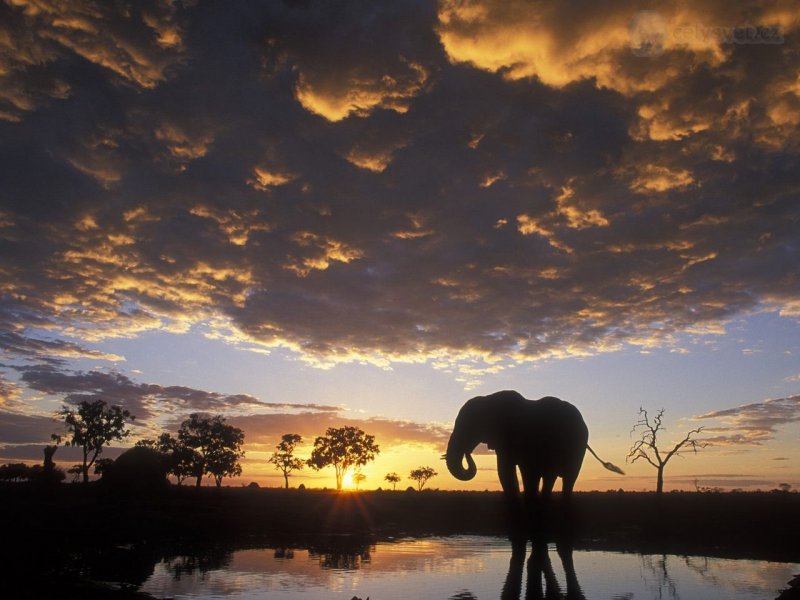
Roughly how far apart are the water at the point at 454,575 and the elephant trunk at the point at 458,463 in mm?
2579


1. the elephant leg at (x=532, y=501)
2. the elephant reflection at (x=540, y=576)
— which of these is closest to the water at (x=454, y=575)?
→ the elephant reflection at (x=540, y=576)

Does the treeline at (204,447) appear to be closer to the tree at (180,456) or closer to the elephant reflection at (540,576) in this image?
the tree at (180,456)

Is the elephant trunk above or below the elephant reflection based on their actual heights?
above

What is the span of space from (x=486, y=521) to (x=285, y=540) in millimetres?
13926

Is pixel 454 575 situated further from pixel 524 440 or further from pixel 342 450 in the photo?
pixel 342 450

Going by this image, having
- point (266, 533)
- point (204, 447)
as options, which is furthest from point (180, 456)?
point (266, 533)

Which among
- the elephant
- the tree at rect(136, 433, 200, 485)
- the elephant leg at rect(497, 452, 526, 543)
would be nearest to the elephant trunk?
Result: the elephant

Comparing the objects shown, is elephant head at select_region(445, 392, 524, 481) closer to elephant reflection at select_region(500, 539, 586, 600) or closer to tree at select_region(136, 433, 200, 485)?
elephant reflection at select_region(500, 539, 586, 600)

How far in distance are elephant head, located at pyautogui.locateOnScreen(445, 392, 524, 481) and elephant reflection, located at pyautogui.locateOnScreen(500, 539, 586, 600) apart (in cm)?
359

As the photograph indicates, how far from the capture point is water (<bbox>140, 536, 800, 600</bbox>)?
11.1m

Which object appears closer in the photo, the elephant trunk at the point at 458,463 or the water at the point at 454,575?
the water at the point at 454,575

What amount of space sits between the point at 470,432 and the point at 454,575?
6577 mm

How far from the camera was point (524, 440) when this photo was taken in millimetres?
17703

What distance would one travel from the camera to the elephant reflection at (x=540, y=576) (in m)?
10.5
